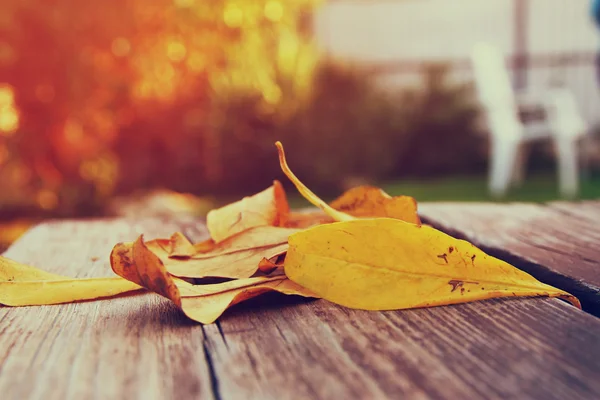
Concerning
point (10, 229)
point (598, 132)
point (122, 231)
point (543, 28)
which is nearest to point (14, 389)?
point (122, 231)

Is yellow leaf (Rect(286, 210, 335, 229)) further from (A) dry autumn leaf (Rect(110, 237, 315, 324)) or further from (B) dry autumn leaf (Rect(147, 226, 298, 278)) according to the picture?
(A) dry autumn leaf (Rect(110, 237, 315, 324))

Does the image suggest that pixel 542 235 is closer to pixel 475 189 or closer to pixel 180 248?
pixel 180 248

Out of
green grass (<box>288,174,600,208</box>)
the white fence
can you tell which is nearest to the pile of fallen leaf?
green grass (<box>288,174,600,208</box>)

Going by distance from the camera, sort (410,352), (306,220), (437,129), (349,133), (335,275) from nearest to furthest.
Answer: (410,352) < (335,275) < (306,220) < (349,133) < (437,129)

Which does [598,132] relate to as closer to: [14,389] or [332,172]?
[332,172]

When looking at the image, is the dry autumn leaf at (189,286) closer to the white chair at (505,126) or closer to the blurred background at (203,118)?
the blurred background at (203,118)

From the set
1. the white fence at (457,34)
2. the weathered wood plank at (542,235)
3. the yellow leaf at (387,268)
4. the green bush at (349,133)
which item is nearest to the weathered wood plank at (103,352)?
the yellow leaf at (387,268)

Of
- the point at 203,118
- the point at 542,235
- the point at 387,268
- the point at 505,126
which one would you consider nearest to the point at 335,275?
the point at 387,268
